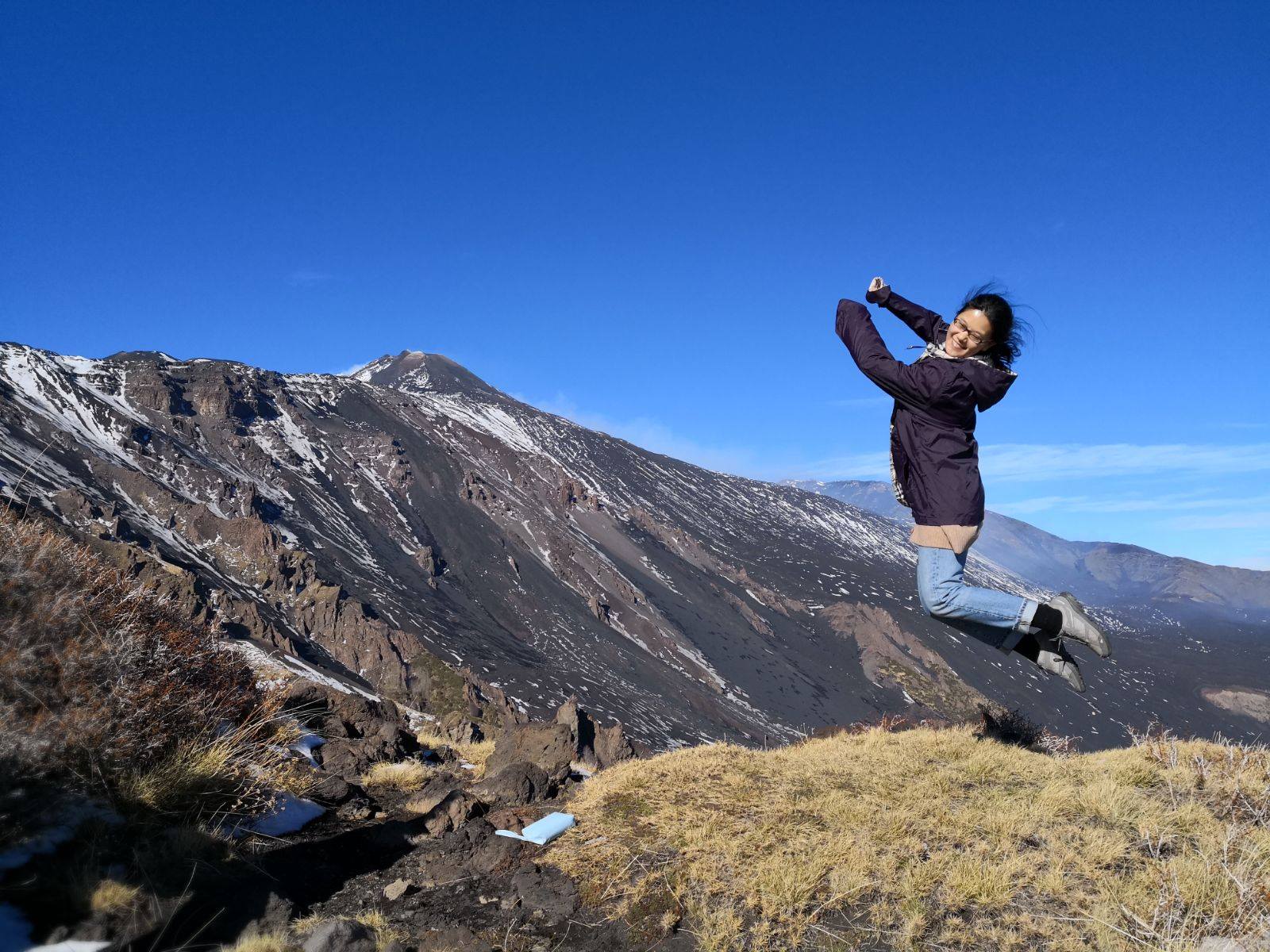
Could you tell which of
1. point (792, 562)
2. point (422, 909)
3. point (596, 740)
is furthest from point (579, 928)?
point (792, 562)

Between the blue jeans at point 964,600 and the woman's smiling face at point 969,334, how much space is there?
97cm

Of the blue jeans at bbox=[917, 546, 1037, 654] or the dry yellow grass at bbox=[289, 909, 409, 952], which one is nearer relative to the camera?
the dry yellow grass at bbox=[289, 909, 409, 952]

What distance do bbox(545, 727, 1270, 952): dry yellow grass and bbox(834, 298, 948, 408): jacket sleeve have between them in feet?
6.63

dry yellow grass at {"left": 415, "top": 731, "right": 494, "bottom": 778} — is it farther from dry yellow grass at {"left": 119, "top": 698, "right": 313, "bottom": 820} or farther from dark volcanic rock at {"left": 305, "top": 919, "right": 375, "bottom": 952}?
dark volcanic rock at {"left": 305, "top": 919, "right": 375, "bottom": 952}

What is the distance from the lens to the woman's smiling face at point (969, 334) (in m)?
3.53

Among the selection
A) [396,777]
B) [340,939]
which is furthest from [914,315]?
[396,777]

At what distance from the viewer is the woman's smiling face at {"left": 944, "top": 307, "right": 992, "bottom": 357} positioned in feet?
11.6

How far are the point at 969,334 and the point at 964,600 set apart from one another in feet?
4.19

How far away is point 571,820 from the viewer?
4.09m

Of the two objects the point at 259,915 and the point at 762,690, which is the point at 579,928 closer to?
the point at 259,915

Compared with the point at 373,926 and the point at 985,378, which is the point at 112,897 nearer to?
the point at 373,926

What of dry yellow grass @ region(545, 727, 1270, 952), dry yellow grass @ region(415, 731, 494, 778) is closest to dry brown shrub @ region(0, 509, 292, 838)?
dry yellow grass @ region(545, 727, 1270, 952)

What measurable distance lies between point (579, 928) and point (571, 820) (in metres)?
1.04

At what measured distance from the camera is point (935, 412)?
3.42 metres
